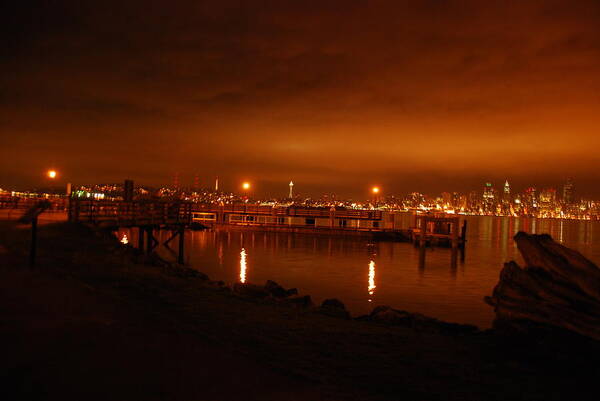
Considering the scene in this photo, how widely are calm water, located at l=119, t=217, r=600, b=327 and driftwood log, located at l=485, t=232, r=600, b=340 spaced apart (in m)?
8.19

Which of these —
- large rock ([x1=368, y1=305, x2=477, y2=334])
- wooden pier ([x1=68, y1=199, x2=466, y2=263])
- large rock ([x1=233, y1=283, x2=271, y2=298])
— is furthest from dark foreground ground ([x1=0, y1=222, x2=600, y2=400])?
wooden pier ([x1=68, y1=199, x2=466, y2=263])

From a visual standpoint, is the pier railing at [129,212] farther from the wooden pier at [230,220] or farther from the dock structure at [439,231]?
the dock structure at [439,231]

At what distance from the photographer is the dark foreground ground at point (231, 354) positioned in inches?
213

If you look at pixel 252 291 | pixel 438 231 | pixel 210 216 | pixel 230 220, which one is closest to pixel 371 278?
pixel 252 291

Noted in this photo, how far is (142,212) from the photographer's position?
28.9m

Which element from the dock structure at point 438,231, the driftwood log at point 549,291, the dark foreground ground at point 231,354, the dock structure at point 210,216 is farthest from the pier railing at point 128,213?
the dock structure at point 438,231

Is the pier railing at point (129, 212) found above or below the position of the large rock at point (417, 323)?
above

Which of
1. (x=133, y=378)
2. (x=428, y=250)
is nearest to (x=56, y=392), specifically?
(x=133, y=378)

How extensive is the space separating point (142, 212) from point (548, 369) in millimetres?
24814

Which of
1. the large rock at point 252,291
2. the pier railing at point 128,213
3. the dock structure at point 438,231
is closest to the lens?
the large rock at point 252,291

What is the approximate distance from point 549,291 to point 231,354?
5751 millimetres

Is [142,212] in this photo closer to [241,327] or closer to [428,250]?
[241,327]

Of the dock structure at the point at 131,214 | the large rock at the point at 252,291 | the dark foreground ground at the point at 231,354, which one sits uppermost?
the dock structure at the point at 131,214

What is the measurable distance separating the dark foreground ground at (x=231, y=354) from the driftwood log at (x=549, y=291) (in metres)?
0.38
